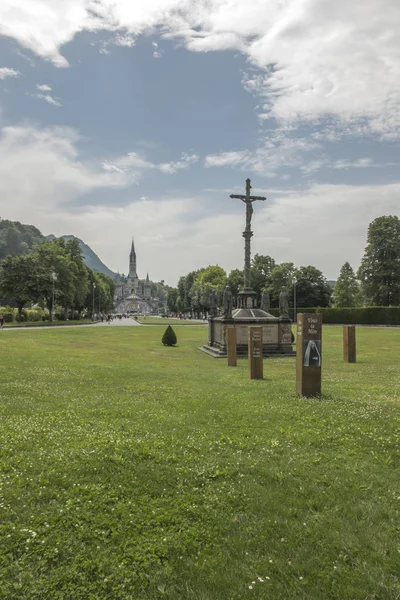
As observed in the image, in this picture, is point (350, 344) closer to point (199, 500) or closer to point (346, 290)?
point (199, 500)

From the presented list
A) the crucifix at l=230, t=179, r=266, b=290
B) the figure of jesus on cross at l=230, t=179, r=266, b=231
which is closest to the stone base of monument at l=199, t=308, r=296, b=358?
the crucifix at l=230, t=179, r=266, b=290

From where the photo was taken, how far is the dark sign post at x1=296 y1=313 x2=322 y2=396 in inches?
405

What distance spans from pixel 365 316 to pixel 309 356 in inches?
→ 1977

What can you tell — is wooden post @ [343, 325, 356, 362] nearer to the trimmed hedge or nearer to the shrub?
the trimmed hedge

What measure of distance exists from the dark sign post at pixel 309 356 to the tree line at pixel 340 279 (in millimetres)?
23583

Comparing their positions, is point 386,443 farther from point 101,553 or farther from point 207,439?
point 101,553

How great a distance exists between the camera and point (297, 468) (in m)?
5.68

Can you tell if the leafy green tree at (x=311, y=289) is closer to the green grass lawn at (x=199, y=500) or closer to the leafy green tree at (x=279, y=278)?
the leafy green tree at (x=279, y=278)

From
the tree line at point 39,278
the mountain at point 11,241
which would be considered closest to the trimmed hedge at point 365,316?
the tree line at point 39,278

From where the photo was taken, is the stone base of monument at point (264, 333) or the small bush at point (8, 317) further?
the small bush at point (8, 317)

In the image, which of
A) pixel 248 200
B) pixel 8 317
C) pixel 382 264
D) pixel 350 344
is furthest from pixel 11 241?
pixel 350 344

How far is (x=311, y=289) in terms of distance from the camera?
78.6 metres

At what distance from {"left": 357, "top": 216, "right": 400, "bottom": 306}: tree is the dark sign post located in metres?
55.3

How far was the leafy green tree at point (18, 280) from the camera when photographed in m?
53.1
